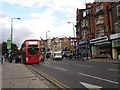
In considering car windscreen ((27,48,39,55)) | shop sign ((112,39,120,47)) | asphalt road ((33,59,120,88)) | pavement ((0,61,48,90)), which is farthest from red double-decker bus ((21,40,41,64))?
shop sign ((112,39,120,47))

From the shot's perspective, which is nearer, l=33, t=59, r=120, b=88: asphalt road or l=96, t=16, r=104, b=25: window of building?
l=33, t=59, r=120, b=88: asphalt road

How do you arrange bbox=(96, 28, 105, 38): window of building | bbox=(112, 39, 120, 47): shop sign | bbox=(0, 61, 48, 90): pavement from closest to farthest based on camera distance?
bbox=(0, 61, 48, 90): pavement
bbox=(112, 39, 120, 47): shop sign
bbox=(96, 28, 105, 38): window of building

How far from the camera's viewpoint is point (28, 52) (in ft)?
77.3

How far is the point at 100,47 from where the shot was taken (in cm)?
3350

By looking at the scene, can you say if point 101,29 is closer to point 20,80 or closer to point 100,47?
point 100,47

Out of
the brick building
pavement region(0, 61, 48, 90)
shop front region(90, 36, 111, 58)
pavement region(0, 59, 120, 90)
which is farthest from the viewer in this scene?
shop front region(90, 36, 111, 58)

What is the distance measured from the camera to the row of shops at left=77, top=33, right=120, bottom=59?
91.7ft

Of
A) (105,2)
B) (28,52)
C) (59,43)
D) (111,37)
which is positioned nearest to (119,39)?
(111,37)

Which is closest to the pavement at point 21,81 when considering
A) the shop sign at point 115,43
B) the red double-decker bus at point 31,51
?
the red double-decker bus at point 31,51

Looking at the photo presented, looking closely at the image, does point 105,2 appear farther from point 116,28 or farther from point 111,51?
point 111,51

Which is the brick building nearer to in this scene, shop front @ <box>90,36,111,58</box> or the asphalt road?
shop front @ <box>90,36,111,58</box>

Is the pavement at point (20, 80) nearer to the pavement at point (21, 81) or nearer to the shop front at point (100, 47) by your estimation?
the pavement at point (21, 81)

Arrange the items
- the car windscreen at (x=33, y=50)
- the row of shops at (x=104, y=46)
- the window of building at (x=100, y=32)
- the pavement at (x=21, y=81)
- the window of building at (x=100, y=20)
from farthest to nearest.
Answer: the window of building at (x=100, y=20), the window of building at (x=100, y=32), the row of shops at (x=104, y=46), the car windscreen at (x=33, y=50), the pavement at (x=21, y=81)

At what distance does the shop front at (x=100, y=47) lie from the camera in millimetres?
30253
